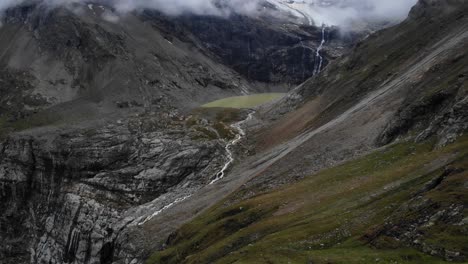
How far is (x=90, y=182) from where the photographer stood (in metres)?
140

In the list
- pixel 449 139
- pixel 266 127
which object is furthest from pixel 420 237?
pixel 266 127

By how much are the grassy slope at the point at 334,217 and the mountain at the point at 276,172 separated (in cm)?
22

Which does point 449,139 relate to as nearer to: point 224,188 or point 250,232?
point 250,232

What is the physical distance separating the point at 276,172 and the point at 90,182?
2553 inches

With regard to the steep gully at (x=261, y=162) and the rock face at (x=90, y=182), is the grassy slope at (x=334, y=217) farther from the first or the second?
the rock face at (x=90, y=182)

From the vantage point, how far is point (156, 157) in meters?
143

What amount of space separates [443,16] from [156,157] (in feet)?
275

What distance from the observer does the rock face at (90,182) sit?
12294 centimetres

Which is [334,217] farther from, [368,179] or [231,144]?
[231,144]

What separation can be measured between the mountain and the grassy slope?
22 cm

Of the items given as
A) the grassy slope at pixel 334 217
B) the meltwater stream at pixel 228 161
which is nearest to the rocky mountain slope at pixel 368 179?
the grassy slope at pixel 334 217

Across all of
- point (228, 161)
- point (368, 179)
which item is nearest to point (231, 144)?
point (228, 161)

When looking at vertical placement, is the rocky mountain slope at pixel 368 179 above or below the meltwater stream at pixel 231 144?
above

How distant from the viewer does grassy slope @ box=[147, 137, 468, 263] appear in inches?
1681
